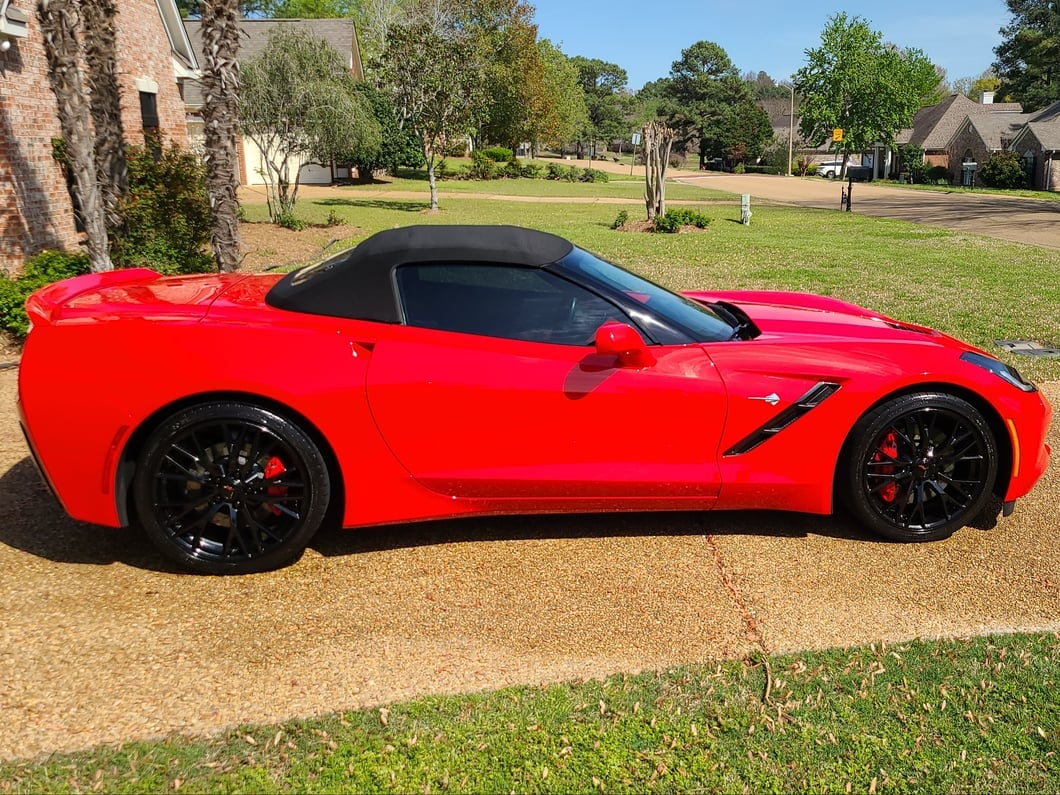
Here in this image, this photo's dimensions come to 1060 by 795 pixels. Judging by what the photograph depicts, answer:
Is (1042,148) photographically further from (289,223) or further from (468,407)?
(468,407)

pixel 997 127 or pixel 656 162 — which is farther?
pixel 997 127

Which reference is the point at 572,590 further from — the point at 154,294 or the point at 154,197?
the point at 154,197

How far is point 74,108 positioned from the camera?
8.36 meters

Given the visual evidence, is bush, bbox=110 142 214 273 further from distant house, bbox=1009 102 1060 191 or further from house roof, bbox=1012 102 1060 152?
house roof, bbox=1012 102 1060 152

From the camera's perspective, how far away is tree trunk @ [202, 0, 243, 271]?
990 centimetres

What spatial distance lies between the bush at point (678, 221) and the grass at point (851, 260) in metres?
0.65

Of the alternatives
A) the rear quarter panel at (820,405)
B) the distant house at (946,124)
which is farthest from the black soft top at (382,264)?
the distant house at (946,124)

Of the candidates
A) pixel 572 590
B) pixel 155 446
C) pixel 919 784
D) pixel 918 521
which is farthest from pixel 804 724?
pixel 155 446

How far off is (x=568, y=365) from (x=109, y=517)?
1998mm

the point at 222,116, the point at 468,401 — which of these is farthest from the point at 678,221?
the point at 468,401

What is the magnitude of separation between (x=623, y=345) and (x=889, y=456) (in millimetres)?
1379

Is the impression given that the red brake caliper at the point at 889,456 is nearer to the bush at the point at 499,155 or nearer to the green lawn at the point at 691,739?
the green lawn at the point at 691,739

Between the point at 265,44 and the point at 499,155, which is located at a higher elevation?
the point at 265,44

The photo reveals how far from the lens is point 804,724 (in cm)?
260
